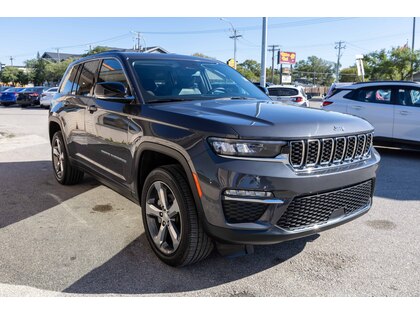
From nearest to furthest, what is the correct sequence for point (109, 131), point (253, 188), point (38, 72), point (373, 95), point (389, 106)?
point (253, 188) < point (109, 131) < point (389, 106) < point (373, 95) < point (38, 72)

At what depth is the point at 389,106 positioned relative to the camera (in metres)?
8.48

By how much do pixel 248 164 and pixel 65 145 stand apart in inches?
142

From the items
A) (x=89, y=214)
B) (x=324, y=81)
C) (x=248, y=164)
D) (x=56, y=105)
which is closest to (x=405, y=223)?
(x=248, y=164)

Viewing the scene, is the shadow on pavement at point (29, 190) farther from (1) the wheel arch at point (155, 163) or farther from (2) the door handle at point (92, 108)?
(1) the wheel arch at point (155, 163)

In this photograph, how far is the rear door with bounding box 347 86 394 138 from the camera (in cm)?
848

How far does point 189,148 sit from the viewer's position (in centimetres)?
278

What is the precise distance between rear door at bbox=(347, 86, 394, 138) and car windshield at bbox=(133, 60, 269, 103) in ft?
16.8

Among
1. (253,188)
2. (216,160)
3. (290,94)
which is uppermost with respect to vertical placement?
(290,94)

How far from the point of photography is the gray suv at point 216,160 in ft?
8.54

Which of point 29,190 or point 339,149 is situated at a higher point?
point 339,149

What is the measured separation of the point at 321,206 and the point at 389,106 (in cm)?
667

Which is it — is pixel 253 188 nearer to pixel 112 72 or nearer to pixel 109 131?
pixel 109 131

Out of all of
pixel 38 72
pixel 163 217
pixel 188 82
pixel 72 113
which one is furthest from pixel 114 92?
pixel 38 72
